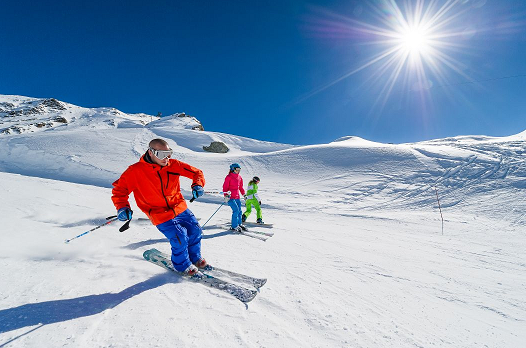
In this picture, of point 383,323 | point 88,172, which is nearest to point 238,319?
point 383,323

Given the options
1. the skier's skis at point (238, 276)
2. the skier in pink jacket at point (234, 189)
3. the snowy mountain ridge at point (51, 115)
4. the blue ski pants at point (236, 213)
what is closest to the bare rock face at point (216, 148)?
the skier in pink jacket at point (234, 189)

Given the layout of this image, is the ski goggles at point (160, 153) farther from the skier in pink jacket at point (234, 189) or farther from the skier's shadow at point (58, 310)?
the skier in pink jacket at point (234, 189)

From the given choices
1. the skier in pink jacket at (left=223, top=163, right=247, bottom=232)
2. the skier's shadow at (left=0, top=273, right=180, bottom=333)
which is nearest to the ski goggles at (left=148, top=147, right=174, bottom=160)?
the skier's shadow at (left=0, top=273, right=180, bottom=333)

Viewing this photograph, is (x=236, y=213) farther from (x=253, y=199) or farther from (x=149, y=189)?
(x=149, y=189)

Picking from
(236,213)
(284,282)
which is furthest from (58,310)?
(236,213)

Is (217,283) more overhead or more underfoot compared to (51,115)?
more underfoot

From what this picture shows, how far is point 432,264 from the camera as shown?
171 inches

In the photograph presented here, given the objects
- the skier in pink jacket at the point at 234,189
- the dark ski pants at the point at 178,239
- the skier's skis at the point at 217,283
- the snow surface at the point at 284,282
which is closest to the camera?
the snow surface at the point at 284,282

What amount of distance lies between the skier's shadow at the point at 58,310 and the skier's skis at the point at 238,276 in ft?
3.10

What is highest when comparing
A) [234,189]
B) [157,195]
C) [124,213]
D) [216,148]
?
[216,148]

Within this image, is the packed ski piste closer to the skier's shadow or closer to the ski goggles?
the ski goggles

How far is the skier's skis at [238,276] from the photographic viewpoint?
2.95m

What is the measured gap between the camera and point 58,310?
2104mm

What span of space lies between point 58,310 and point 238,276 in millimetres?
1891
